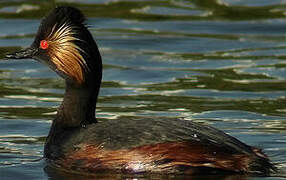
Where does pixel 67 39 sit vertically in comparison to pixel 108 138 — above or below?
above

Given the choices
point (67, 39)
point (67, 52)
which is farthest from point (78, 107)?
point (67, 39)

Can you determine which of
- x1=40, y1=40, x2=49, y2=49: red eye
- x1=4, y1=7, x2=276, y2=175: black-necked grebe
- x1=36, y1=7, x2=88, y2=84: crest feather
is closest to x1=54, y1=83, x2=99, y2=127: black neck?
x1=4, y1=7, x2=276, y2=175: black-necked grebe

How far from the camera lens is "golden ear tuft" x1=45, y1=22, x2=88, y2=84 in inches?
380

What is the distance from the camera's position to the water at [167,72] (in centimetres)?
1121

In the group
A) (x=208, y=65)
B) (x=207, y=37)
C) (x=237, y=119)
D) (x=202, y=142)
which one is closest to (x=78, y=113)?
(x=202, y=142)

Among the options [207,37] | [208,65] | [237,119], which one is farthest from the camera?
[207,37]

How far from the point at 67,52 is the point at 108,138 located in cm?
121

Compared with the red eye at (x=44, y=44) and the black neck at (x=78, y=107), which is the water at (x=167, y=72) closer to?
the black neck at (x=78, y=107)

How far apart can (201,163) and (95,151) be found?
3.20 ft

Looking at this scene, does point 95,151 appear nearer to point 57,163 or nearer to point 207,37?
point 57,163

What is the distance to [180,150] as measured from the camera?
875 cm

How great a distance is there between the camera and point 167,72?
14.6 metres

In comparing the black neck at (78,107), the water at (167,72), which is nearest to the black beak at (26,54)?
the black neck at (78,107)

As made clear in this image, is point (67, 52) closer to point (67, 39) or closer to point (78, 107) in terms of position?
point (67, 39)
